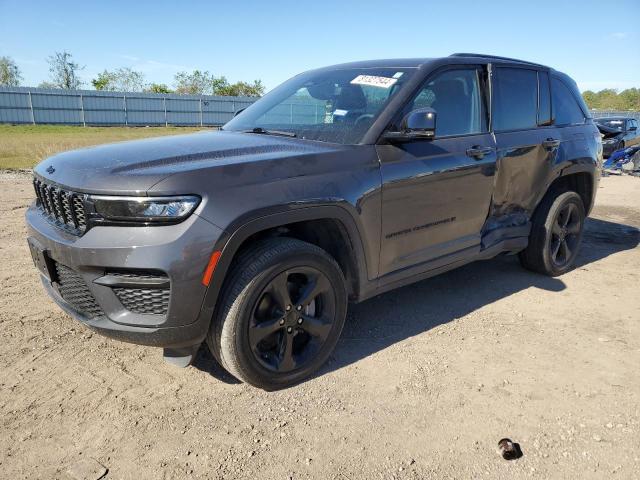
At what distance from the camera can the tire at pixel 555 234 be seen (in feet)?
15.0

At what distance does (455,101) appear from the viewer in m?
3.73

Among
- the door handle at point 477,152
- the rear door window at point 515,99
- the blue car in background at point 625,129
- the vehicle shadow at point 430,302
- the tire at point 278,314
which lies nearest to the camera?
the tire at point 278,314

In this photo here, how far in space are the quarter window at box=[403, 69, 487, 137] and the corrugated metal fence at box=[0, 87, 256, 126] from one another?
3613cm

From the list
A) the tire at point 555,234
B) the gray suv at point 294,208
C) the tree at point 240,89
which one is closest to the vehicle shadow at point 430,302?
the tire at point 555,234

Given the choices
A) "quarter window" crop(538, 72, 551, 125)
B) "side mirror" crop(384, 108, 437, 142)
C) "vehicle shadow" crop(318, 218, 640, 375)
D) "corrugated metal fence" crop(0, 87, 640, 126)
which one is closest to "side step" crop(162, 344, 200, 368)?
"vehicle shadow" crop(318, 218, 640, 375)

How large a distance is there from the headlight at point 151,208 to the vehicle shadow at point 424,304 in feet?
3.79

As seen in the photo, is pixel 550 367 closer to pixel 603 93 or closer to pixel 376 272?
pixel 376 272

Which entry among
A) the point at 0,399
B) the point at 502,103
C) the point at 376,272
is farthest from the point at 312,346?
the point at 502,103

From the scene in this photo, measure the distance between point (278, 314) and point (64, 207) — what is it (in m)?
1.28

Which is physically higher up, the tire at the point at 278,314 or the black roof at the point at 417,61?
the black roof at the point at 417,61

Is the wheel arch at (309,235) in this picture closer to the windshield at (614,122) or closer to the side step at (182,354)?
the side step at (182,354)

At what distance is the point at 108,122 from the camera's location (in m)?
35.4

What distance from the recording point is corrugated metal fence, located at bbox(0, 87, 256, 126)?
108 feet

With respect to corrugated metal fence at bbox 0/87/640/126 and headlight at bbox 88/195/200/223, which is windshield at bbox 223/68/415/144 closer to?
headlight at bbox 88/195/200/223
